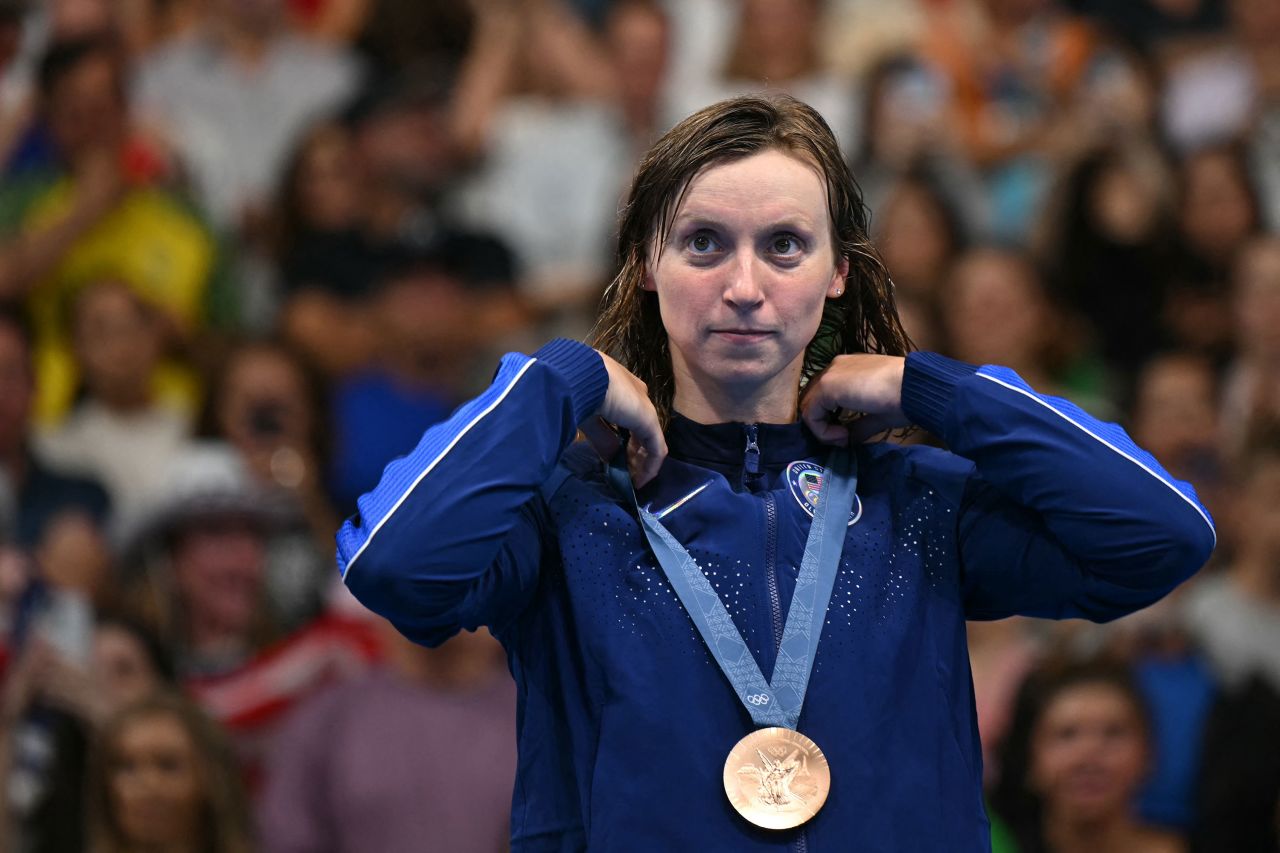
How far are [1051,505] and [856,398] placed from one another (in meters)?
0.34

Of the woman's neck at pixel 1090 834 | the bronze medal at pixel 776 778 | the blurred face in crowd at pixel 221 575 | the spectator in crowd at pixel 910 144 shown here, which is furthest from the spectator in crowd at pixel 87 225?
the bronze medal at pixel 776 778

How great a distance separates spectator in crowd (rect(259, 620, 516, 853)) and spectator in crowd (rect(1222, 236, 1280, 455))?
2.81 m

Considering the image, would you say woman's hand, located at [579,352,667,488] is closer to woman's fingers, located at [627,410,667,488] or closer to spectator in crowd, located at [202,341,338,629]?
woman's fingers, located at [627,410,667,488]

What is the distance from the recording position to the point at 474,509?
2615mm

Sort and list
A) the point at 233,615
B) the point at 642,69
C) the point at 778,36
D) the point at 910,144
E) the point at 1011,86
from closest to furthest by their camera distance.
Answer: the point at 233,615 → the point at 910,144 → the point at 642,69 → the point at 778,36 → the point at 1011,86

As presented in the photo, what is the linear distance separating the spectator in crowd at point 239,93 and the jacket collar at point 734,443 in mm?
5565

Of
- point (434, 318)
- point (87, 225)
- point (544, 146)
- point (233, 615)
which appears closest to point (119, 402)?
point (87, 225)

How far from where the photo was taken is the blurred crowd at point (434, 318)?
5.60 metres

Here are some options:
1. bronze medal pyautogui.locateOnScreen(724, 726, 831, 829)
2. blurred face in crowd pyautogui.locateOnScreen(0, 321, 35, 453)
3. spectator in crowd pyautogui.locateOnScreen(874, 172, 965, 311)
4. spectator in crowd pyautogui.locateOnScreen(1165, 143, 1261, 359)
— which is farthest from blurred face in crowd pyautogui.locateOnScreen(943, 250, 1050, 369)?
bronze medal pyautogui.locateOnScreen(724, 726, 831, 829)

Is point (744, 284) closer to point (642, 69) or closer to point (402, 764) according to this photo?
point (402, 764)

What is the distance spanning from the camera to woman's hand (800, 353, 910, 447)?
9.30 feet

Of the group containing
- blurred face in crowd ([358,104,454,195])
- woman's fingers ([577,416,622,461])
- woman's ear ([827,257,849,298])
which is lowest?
woman's fingers ([577,416,622,461])

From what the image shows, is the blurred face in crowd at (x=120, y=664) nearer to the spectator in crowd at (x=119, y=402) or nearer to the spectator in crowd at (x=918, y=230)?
the spectator in crowd at (x=119, y=402)

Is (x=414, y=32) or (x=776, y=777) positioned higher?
(x=414, y=32)
